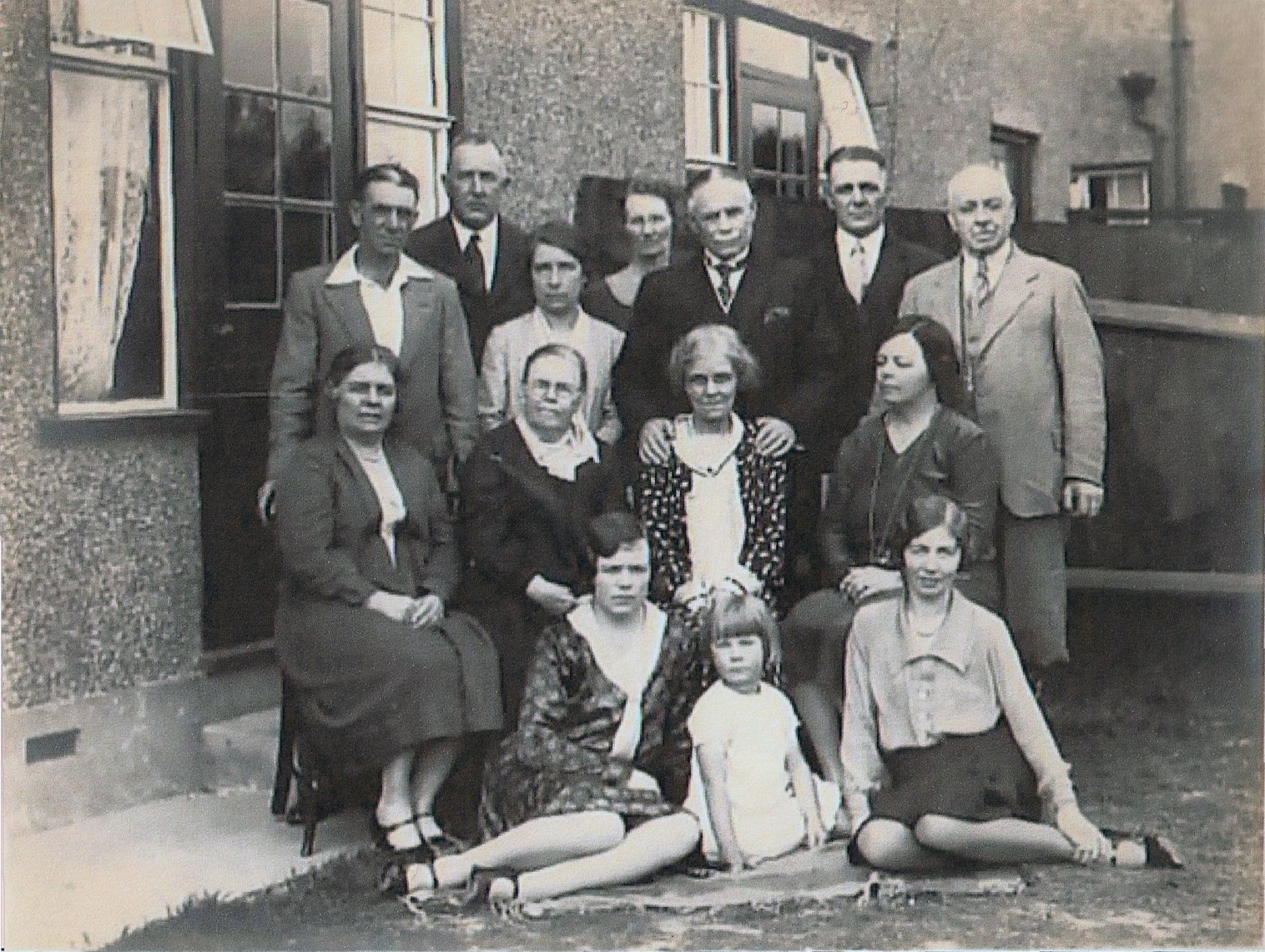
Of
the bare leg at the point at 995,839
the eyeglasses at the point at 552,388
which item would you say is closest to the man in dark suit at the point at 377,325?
the eyeglasses at the point at 552,388

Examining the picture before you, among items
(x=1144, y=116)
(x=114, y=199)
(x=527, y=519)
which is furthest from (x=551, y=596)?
(x=1144, y=116)

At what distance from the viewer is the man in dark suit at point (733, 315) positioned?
4535 millimetres

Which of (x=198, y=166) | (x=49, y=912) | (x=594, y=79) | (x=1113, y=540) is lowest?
(x=49, y=912)

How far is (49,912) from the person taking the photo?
3.97 metres

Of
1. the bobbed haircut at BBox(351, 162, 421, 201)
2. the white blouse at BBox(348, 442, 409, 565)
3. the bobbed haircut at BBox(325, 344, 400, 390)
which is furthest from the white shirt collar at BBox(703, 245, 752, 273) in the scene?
the white blouse at BBox(348, 442, 409, 565)

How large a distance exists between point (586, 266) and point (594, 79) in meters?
0.81

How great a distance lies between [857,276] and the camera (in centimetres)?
471

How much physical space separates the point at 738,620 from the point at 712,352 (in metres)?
0.65

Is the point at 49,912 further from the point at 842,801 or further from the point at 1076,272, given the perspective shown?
the point at 1076,272

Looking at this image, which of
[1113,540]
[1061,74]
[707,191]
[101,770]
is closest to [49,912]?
[101,770]

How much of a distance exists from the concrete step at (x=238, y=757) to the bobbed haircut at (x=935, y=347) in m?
1.95

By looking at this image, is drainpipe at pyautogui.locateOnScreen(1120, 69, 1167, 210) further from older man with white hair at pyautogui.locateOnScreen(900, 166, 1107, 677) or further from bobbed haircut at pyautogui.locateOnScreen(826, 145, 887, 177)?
bobbed haircut at pyautogui.locateOnScreen(826, 145, 887, 177)

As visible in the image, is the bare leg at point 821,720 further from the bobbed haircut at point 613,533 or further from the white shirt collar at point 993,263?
→ the white shirt collar at point 993,263

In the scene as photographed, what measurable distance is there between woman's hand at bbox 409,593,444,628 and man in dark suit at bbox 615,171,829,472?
0.66 m
